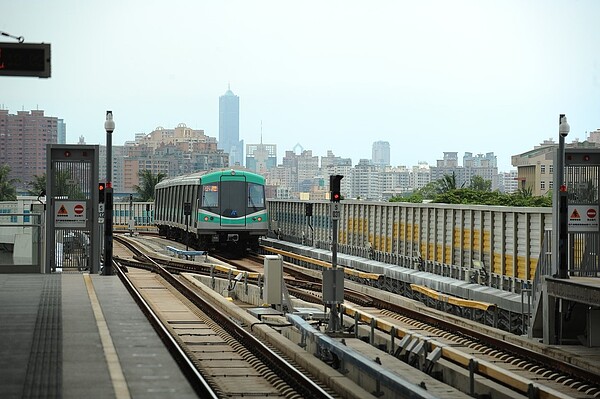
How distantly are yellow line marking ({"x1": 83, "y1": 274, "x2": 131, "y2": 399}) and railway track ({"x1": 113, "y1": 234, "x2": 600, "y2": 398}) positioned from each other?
13.1 feet

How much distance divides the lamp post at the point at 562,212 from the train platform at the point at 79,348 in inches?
247

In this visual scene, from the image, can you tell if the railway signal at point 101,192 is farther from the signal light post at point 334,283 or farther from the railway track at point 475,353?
the signal light post at point 334,283

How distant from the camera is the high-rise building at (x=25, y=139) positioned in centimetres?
7519

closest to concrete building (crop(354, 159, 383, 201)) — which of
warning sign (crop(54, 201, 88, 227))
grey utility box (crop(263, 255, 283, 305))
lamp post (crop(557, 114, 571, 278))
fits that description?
warning sign (crop(54, 201, 88, 227))

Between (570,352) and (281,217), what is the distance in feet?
107

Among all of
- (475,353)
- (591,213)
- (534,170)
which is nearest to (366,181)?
(534,170)

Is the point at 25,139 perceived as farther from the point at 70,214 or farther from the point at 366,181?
the point at 366,181

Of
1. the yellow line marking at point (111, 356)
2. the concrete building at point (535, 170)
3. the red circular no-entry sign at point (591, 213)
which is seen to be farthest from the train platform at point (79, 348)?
the concrete building at point (535, 170)

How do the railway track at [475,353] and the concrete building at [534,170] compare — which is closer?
the railway track at [475,353]

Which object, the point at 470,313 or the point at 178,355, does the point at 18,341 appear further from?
the point at 470,313

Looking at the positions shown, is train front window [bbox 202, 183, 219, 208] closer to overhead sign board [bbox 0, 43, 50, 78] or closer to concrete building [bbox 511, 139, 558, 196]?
overhead sign board [bbox 0, 43, 50, 78]

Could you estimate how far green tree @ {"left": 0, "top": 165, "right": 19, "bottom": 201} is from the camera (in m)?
79.8

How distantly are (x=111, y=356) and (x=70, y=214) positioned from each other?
11.0 m

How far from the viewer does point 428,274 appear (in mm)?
26172
